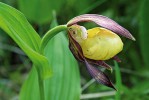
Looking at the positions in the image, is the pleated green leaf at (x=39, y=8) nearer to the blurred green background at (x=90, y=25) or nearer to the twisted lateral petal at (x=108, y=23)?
the blurred green background at (x=90, y=25)

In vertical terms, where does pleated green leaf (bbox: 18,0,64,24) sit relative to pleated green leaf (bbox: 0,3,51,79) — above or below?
below

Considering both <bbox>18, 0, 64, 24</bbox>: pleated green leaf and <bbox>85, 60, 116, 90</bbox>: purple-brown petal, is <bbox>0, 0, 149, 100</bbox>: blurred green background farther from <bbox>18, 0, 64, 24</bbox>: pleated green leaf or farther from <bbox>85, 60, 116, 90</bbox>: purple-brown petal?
<bbox>85, 60, 116, 90</bbox>: purple-brown petal

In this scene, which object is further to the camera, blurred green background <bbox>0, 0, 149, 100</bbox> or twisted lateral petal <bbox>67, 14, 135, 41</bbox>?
blurred green background <bbox>0, 0, 149, 100</bbox>

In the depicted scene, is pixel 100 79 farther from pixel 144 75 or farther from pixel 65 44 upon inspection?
pixel 144 75

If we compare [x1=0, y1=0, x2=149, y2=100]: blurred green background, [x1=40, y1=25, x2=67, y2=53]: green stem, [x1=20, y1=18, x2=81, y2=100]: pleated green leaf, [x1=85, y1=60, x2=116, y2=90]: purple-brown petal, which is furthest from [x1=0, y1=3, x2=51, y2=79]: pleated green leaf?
[x1=0, y1=0, x2=149, y2=100]: blurred green background

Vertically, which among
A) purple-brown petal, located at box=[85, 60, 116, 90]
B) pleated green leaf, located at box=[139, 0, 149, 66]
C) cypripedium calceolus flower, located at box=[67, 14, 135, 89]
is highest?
cypripedium calceolus flower, located at box=[67, 14, 135, 89]

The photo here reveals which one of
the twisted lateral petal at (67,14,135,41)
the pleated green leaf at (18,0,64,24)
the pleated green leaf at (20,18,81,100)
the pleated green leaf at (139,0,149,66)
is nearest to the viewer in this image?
the twisted lateral petal at (67,14,135,41)

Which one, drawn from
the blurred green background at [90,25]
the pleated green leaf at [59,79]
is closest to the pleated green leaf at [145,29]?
the blurred green background at [90,25]
